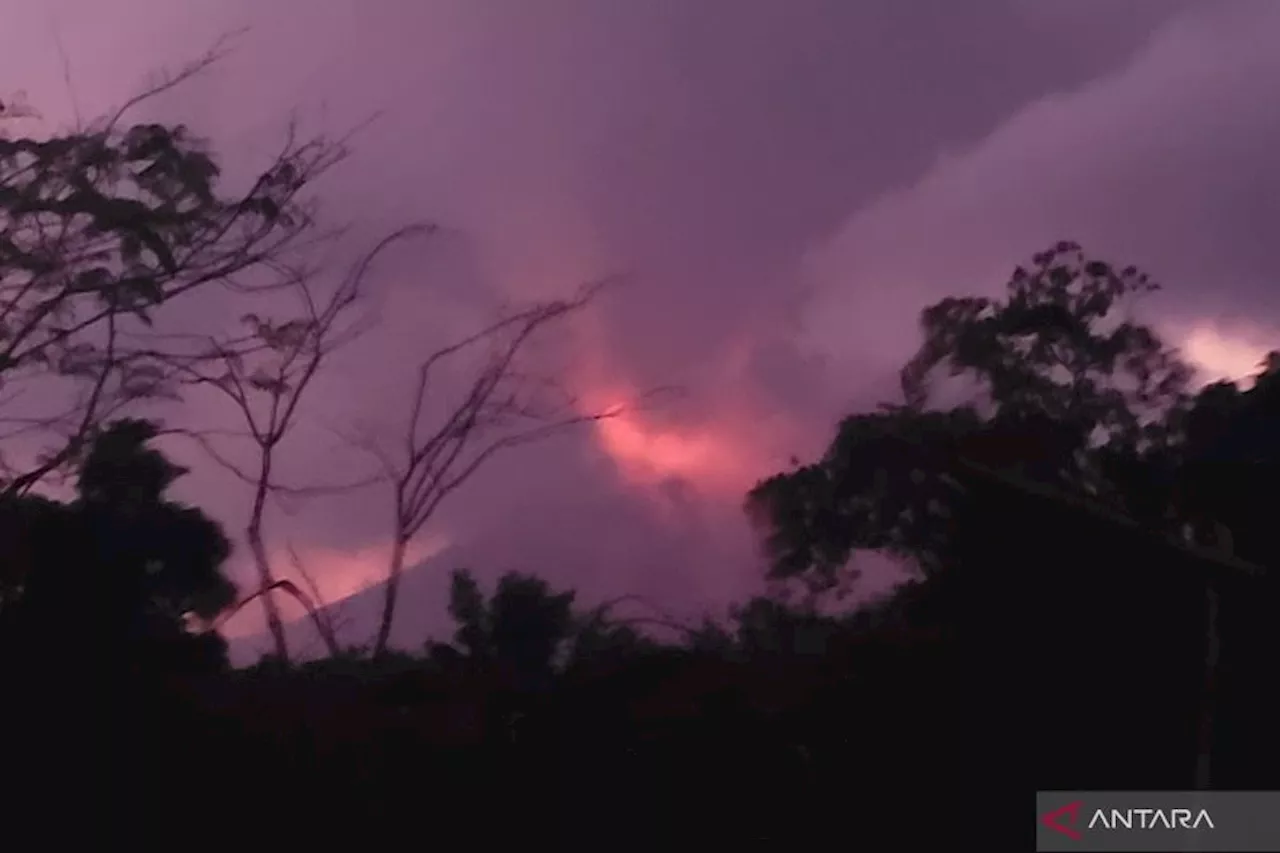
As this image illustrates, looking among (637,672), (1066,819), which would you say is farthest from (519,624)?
(1066,819)

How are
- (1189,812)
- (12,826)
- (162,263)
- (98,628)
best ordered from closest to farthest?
(1189,812), (12,826), (98,628), (162,263)

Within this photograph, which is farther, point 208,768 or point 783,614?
point 783,614

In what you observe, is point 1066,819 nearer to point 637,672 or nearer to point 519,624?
point 637,672

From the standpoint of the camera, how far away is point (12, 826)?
8.34 m

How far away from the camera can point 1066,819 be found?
23.1ft

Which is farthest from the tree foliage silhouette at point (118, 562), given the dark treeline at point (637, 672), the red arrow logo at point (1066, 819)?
the red arrow logo at point (1066, 819)

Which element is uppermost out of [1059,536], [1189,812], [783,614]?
[783,614]

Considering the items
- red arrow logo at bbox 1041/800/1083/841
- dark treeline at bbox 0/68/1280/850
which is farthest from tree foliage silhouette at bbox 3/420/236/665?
red arrow logo at bbox 1041/800/1083/841

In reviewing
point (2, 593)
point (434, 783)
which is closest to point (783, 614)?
point (434, 783)

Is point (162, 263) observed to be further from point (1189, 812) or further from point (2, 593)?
point (1189, 812)

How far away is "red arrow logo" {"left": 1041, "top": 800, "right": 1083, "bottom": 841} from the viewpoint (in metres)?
6.92

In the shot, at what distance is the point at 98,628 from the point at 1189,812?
20.5 ft

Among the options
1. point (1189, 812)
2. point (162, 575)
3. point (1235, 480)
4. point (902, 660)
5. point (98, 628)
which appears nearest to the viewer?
point (1189, 812)

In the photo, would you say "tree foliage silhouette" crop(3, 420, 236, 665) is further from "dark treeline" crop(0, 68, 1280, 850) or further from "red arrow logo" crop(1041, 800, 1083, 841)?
"red arrow logo" crop(1041, 800, 1083, 841)
